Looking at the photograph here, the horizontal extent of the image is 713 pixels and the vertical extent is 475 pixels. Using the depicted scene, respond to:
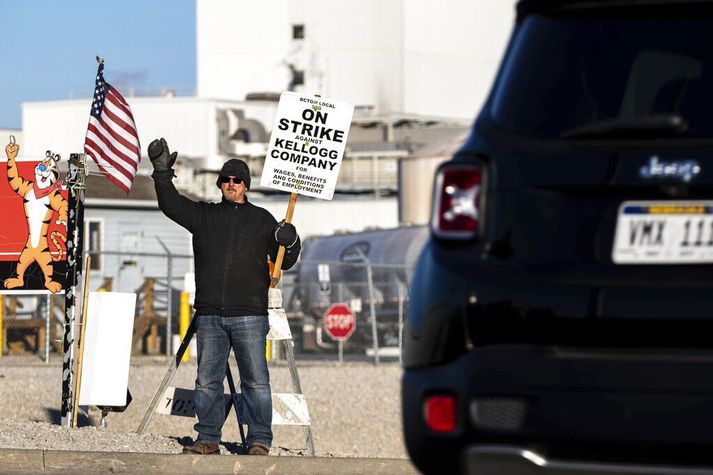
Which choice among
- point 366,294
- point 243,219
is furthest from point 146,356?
point 243,219

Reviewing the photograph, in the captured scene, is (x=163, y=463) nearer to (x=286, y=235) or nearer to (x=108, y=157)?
(x=286, y=235)

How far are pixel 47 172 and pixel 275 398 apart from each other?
8.53 feet

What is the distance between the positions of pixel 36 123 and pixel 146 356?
41.2 m

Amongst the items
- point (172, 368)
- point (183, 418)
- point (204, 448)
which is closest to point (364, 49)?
point (183, 418)

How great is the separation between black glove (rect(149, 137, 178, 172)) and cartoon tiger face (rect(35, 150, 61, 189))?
7.77ft

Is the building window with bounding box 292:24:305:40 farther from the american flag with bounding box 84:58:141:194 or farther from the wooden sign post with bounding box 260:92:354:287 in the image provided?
the wooden sign post with bounding box 260:92:354:287

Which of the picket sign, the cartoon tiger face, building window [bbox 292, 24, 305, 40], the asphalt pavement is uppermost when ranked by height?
building window [bbox 292, 24, 305, 40]

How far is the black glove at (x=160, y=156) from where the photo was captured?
9.70 metres

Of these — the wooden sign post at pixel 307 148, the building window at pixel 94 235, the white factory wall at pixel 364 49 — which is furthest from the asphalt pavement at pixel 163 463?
the white factory wall at pixel 364 49

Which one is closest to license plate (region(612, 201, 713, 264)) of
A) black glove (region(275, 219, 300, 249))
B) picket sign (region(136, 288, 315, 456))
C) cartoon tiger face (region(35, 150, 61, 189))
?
black glove (region(275, 219, 300, 249))

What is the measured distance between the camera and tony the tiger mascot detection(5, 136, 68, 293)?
11.9 meters

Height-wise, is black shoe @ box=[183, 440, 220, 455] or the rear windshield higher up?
the rear windshield

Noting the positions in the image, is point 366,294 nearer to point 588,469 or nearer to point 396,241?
point 396,241

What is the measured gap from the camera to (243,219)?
9766 mm
